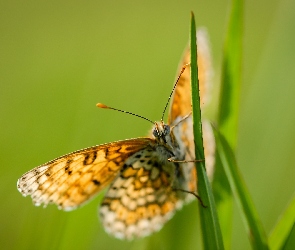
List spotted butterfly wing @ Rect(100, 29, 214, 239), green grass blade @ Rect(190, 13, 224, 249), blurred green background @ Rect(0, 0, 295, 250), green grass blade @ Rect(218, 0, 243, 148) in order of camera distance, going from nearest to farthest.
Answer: green grass blade @ Rect(190, 13, 224, 249)
green grass blade @ Rect(218, 0, 243, 148)
spotted butterfly wing @ Rect(100, 29, 214, 239)
blurred green background @ Rect(0, 0, 295, 250)

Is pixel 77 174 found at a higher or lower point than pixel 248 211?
higher

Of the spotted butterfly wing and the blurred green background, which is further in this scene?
the blurred green background

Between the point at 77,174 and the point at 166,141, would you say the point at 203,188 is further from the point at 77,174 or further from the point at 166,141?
the point at 77,174

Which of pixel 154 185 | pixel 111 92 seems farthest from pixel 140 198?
pixel 111 92

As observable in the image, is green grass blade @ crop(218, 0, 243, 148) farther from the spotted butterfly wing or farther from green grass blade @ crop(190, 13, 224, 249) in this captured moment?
the spotted butterfly wing

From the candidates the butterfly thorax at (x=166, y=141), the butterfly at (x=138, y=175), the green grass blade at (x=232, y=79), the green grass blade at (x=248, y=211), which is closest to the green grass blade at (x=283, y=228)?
the green grass blade at (x=248, y=211)

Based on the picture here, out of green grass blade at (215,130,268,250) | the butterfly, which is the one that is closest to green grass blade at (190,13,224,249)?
green grass blade at (215,130,268,250)

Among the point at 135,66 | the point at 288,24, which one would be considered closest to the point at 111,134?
the point at 288,24
